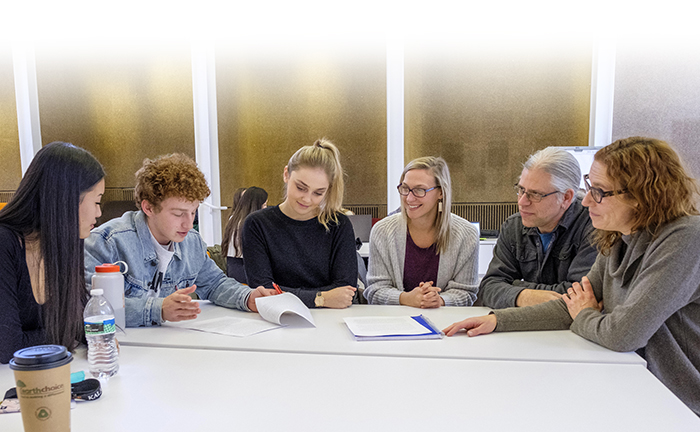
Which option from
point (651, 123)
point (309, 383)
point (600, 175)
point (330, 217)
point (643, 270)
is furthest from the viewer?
point (651, 123)

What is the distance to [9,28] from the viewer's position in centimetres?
543

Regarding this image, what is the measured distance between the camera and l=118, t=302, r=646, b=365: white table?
1330 millimetres

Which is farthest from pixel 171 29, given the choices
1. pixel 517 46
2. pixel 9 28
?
pixel 517 46

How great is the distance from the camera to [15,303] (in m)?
1.25

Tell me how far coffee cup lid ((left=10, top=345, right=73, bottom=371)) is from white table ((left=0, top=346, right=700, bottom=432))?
0.19m

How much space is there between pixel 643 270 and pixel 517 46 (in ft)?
13.1

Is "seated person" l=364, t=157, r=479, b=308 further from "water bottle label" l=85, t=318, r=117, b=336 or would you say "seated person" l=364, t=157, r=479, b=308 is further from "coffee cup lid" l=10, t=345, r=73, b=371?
"coffee cup lid" l=10, t=345, r=73, b=371

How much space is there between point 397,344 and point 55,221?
1.01 meters

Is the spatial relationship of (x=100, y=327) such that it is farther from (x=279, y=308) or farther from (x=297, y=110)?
(x=297, y=110)

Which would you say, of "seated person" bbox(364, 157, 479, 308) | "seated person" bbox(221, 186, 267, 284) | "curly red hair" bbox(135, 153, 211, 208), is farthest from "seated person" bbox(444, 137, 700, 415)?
"seated person" bbox(221, 186, 267, 284)

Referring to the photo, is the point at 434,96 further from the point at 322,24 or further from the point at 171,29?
the point at 171,29

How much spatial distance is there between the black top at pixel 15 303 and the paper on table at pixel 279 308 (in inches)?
26.2

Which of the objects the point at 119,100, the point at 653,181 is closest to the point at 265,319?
the point at 653,181

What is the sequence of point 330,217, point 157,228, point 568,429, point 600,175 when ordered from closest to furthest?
1. point 568,429
2. point 600,175
3. point 157,228
4. point 330,217
